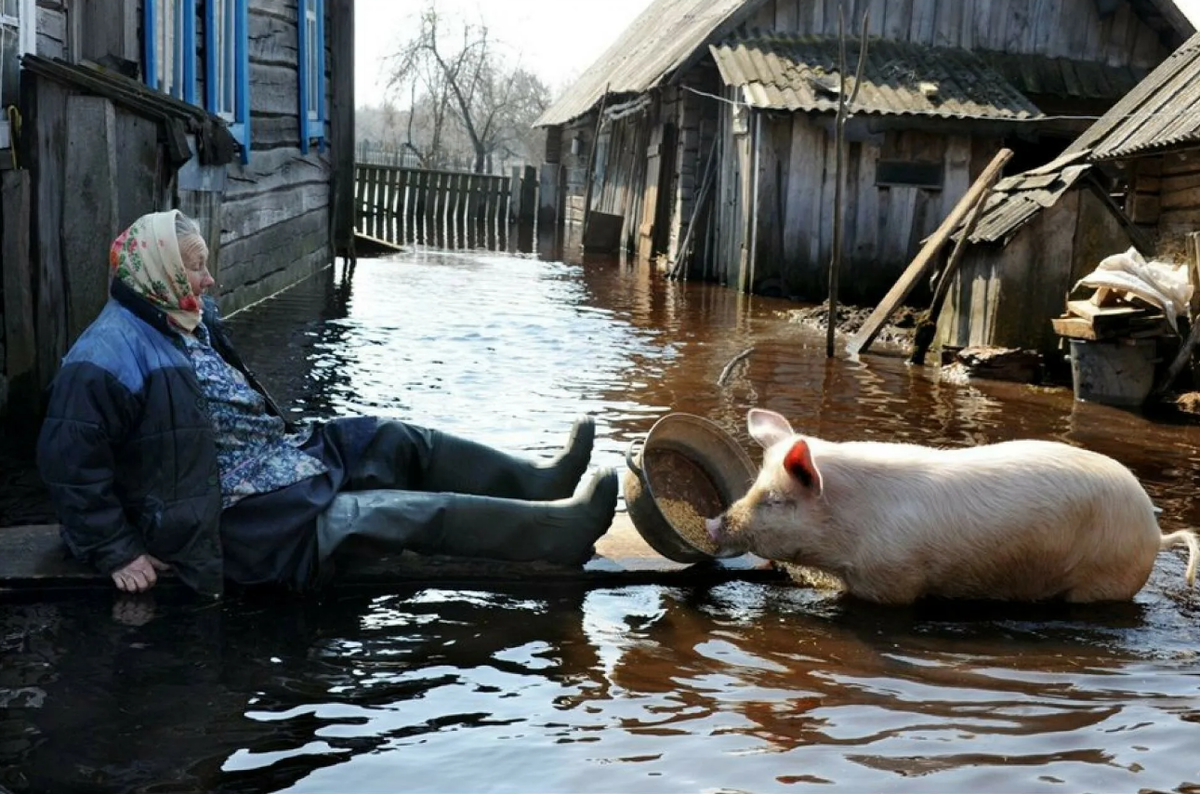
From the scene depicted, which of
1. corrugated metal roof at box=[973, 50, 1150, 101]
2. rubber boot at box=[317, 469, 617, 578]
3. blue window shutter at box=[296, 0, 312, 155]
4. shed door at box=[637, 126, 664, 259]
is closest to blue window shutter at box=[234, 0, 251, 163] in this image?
blue window shutter at box=[296, 0, 312, 155]

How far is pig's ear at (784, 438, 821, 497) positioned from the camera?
5.45 meters

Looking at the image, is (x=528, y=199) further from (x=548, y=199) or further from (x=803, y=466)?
(x=803, y=466)

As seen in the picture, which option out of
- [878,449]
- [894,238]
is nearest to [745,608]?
[878,449]

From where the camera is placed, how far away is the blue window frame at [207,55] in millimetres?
10078

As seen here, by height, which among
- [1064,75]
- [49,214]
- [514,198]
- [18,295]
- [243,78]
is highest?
[1064,75]

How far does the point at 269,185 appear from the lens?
1503 centimetres

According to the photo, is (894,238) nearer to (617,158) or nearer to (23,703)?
(617,158)

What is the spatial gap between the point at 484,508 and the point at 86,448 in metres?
1.49

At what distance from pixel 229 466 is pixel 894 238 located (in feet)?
48.4

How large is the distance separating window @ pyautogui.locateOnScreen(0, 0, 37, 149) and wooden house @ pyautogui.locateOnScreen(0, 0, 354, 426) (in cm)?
1

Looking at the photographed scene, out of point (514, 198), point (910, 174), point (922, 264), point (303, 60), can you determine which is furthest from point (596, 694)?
point (514, 198)

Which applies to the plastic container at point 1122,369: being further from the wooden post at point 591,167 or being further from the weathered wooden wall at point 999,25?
the wooden post at point 591,167

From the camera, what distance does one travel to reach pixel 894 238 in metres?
18.8

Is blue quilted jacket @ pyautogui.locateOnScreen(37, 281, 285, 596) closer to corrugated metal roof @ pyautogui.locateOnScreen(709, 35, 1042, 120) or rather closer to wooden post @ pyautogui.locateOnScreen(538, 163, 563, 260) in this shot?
corrugated metal roof @ pyautogui.locateOnScreen(709, 35, 1042, 120)
